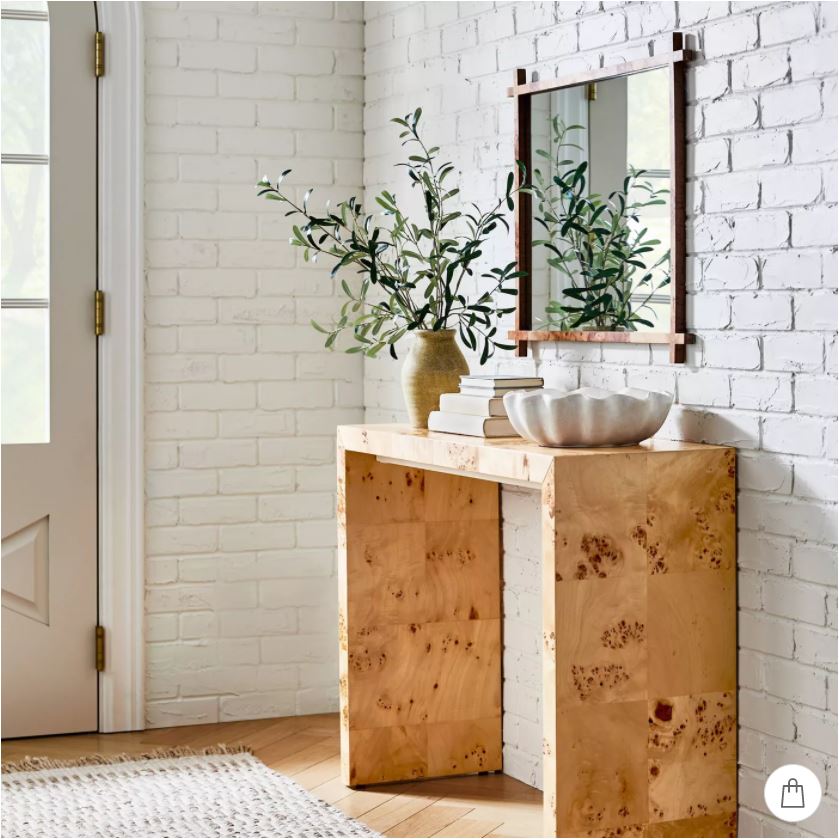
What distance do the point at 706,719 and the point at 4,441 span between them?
223 cm

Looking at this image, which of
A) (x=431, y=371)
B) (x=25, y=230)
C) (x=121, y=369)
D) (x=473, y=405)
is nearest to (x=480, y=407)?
(x=473, y=405)

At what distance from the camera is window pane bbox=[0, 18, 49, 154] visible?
4.03 metres

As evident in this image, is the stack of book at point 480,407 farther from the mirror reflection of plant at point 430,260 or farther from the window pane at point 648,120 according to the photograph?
the window pane at point 648,120

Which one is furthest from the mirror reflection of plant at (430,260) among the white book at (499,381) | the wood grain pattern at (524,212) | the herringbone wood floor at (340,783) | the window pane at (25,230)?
the herringbone wood floor at (340,783)

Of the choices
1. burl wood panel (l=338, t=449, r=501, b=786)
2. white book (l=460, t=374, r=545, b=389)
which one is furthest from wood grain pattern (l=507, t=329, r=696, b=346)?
burl wood panel (l=338, t=449, r=501, b=786)

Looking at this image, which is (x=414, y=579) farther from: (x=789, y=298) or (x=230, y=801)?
(x=789, y=298)

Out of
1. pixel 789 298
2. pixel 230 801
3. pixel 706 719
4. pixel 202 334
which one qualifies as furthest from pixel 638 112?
pixel 230 801

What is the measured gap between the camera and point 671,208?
9.80 ft

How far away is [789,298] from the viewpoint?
270 cm

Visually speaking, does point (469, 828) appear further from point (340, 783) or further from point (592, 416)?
point (592, 416)

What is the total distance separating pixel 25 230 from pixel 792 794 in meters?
2.64

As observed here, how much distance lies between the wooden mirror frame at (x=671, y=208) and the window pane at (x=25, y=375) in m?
1.44

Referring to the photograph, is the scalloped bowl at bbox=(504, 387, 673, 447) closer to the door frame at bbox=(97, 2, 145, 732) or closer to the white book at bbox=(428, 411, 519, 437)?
the white book at bbox=(428, 411, 519, 437)

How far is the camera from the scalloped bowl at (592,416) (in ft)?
9.13
